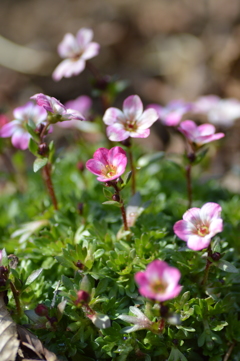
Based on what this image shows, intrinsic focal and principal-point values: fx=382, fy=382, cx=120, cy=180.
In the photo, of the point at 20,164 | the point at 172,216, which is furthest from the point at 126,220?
the point at 20,164

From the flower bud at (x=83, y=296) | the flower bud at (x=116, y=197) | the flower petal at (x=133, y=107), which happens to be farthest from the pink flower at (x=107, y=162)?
the flower bud at (x=83, y=296)

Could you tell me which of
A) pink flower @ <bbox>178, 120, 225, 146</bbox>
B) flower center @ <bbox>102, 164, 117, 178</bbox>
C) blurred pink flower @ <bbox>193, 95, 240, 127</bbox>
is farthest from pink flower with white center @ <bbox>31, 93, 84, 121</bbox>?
blurred pink flower @ <bbox>193, 95, 240, 127</bbox>

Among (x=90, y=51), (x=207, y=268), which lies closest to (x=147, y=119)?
(x=90, y=51)

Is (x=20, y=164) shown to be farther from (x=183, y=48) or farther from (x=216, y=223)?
(x=183, y=48)

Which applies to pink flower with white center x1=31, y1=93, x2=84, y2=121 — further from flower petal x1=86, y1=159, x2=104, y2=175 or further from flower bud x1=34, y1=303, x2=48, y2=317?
flower bud x1=34, y1=303, x2=48, y2=317

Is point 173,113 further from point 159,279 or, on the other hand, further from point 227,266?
point 159,279

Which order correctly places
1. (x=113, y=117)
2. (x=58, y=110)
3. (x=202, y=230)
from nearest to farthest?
(x=202, y=230), (x=58, y=110), (x=113, y=117)
